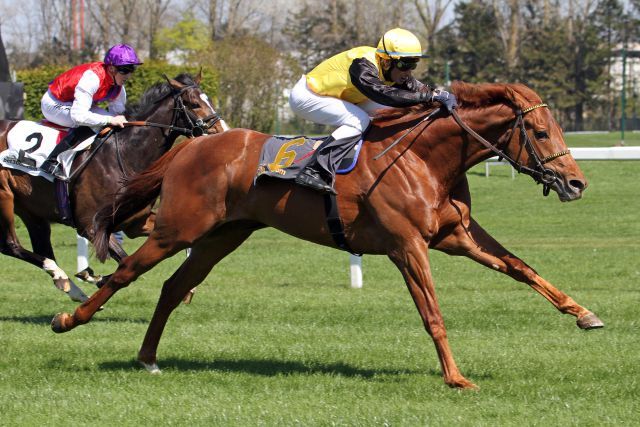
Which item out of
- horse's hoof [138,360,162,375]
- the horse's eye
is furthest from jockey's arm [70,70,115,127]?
the horse's eye

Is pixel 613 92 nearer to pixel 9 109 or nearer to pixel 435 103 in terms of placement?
pixel 9 109

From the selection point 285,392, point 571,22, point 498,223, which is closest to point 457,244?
point 285,392

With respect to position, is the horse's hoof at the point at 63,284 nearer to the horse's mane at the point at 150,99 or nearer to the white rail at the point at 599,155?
the horse's mane at the point at 150,99

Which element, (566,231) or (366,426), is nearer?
(366,426)

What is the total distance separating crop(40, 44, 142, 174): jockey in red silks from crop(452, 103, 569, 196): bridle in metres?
3.63

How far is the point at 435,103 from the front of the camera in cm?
643

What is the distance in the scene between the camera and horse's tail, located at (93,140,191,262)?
711 cm

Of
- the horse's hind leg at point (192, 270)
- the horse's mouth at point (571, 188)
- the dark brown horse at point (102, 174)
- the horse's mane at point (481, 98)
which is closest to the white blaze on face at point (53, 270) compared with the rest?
the dark brown horse at point (102, 174)

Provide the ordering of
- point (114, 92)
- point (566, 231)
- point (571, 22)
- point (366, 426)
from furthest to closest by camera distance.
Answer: point (571, 22)
point (566, 231)
point (114, 92)
point (366, 426)

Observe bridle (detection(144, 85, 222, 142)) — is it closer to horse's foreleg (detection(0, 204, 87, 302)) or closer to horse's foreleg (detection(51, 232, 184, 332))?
horse's foreleg (detection(0, 204, 87, 302))

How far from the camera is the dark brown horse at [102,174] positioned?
29.6 feet

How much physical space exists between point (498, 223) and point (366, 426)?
13737 mm

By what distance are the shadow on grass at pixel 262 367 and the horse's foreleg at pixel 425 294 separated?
1.58ft

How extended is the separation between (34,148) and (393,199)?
4.17 meters
